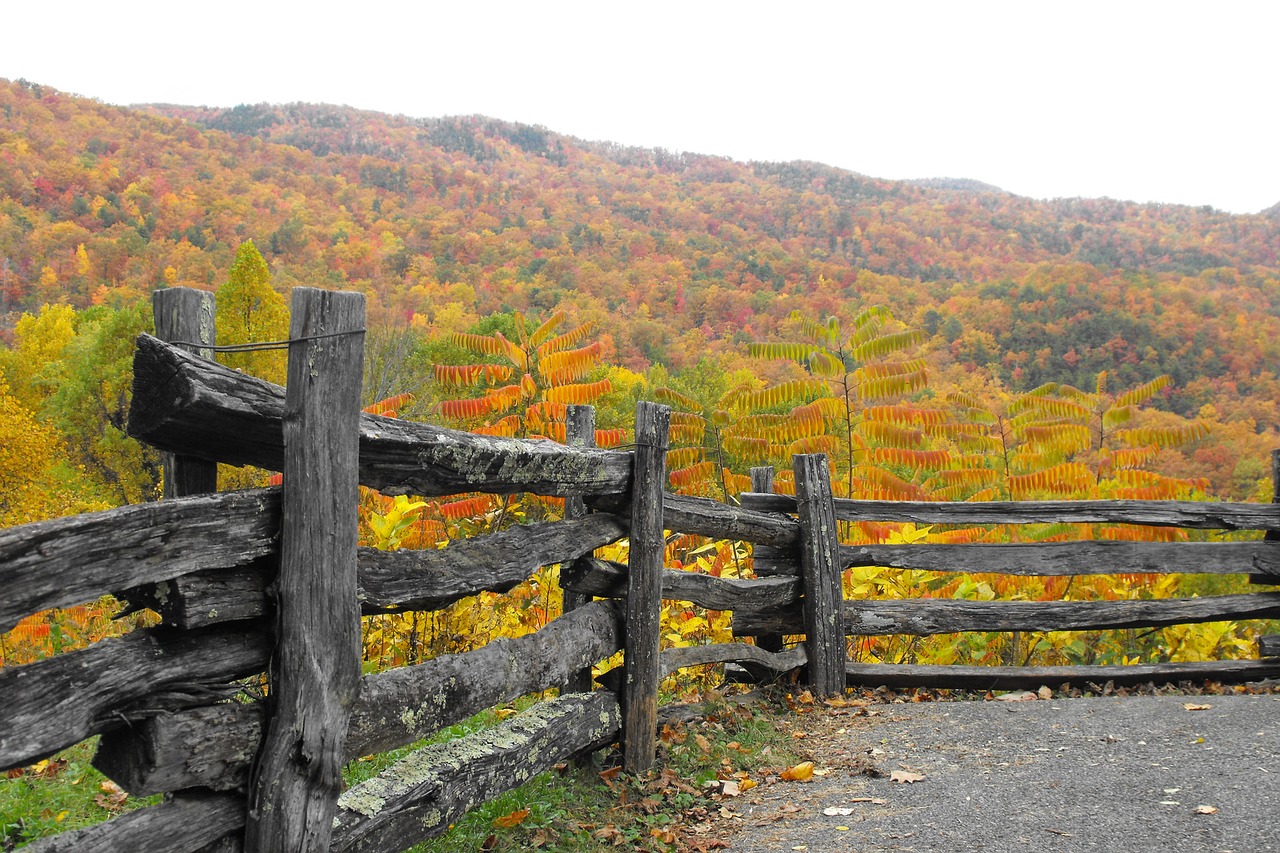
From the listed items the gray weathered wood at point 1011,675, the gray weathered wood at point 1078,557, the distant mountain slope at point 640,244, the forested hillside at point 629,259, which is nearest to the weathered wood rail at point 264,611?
A: the gray weathered wood at point 1011,675

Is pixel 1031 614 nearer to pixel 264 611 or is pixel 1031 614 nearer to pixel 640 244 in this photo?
pixel 264 611

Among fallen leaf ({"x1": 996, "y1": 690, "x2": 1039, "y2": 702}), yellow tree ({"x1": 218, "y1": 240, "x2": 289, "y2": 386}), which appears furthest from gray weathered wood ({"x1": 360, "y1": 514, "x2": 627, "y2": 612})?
yellow tree ({"x1": 218, "y1": 240, "x2": 289, "y2": 386})

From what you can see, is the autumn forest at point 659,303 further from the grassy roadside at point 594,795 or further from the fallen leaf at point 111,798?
the fallen leaf at point 111,798

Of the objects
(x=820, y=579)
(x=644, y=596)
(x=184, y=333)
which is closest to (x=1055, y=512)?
(x=820, y=579)

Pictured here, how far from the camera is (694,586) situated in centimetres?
536

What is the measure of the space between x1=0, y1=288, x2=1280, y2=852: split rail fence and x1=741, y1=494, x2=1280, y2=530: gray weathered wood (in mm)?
2184

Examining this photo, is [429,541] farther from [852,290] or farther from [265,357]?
[852,290]

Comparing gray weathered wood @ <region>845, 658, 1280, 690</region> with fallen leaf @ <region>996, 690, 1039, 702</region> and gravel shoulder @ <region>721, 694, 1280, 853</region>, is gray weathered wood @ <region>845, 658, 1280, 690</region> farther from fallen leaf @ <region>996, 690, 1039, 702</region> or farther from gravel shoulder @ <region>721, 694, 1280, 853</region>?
gravel shoulder @ <region>721, 694, 1280, 853</region>

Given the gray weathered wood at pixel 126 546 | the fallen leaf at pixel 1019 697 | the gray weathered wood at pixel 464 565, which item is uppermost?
the gray weathered wood at pixel 126 546

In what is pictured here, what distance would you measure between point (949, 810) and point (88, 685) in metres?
3.54

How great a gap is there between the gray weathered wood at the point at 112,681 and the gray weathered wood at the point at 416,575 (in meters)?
0.09

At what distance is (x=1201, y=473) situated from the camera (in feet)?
105

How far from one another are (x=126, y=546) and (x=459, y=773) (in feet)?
5.49

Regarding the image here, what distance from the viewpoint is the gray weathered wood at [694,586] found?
4.56 meters
